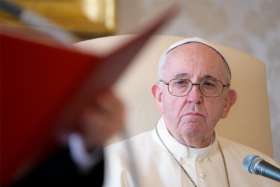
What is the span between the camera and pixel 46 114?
439mm

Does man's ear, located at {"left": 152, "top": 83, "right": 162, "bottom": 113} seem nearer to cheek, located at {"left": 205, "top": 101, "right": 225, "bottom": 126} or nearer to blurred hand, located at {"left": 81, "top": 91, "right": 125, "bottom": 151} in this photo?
cheek, located at {"left": 205, "top": 101, "right": 225, "bottom": 126}

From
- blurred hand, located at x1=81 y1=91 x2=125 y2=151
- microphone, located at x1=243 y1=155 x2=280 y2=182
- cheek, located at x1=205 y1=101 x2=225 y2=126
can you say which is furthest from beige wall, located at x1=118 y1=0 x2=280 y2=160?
blurred hand, located at x1=81 y1=91 x2=125 y2=151

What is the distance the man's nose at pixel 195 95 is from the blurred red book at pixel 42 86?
933 mm

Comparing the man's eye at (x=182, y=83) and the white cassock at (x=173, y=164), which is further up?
the man's eye at (x=182, y=83)

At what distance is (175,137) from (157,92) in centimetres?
15

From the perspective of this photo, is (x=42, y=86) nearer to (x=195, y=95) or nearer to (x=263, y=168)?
(x=263, y=168)

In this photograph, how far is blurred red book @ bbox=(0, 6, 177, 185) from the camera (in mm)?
437

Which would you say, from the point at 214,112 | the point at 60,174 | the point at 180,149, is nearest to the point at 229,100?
the point at 214,112

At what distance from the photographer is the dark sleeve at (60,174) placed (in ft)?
1.85

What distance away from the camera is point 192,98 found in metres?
1.40

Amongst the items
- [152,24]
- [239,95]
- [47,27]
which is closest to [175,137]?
[239,95]

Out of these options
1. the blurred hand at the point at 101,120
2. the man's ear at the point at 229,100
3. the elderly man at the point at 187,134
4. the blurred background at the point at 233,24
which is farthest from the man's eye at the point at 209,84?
the blurred hand at the point at 101,120

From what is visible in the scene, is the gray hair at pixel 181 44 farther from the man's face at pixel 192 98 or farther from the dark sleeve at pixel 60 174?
the dark sleeve at pixel 60 174

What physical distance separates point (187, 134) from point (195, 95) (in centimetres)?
11
